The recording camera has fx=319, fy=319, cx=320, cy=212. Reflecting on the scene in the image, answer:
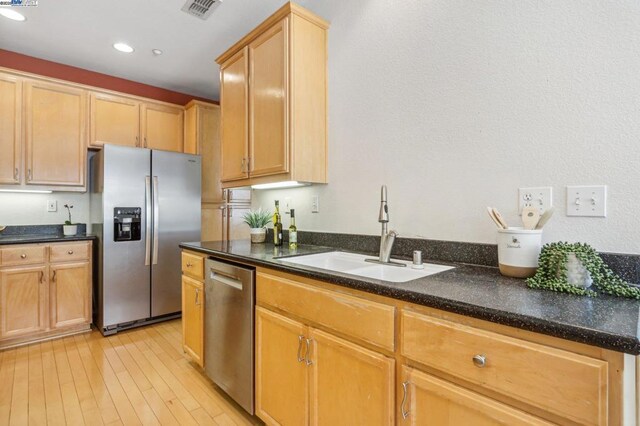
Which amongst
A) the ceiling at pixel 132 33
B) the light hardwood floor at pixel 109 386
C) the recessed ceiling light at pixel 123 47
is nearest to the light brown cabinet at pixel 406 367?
the light hardwood floor at pixel 109 386

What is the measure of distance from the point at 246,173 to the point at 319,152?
1.88 feet

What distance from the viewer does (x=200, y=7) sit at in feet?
8.00

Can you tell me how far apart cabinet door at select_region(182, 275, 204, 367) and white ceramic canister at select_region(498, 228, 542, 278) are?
1757 millimetres

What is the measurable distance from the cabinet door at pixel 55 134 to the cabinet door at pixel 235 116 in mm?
1734

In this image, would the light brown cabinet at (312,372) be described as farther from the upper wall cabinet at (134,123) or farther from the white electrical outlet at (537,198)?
the upper wall cabinet at (134,123)

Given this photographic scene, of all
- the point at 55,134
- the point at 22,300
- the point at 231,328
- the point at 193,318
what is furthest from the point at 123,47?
the point at 231,328

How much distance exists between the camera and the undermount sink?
4.85 ft

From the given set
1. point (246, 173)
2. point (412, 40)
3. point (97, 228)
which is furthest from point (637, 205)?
point (97, 228)

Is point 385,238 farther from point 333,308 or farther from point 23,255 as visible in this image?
point 23,255

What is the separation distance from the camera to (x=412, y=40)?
1726mm

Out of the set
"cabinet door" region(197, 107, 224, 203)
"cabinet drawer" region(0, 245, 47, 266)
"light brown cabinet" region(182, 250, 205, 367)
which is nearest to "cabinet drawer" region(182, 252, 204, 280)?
"light brown cabinet" region(182, 250, 205, 367)

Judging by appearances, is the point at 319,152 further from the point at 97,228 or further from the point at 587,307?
the point at 97,228

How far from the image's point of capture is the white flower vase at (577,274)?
1.01 meters

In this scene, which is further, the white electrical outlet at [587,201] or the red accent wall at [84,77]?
the red accent wall at [84,77]
